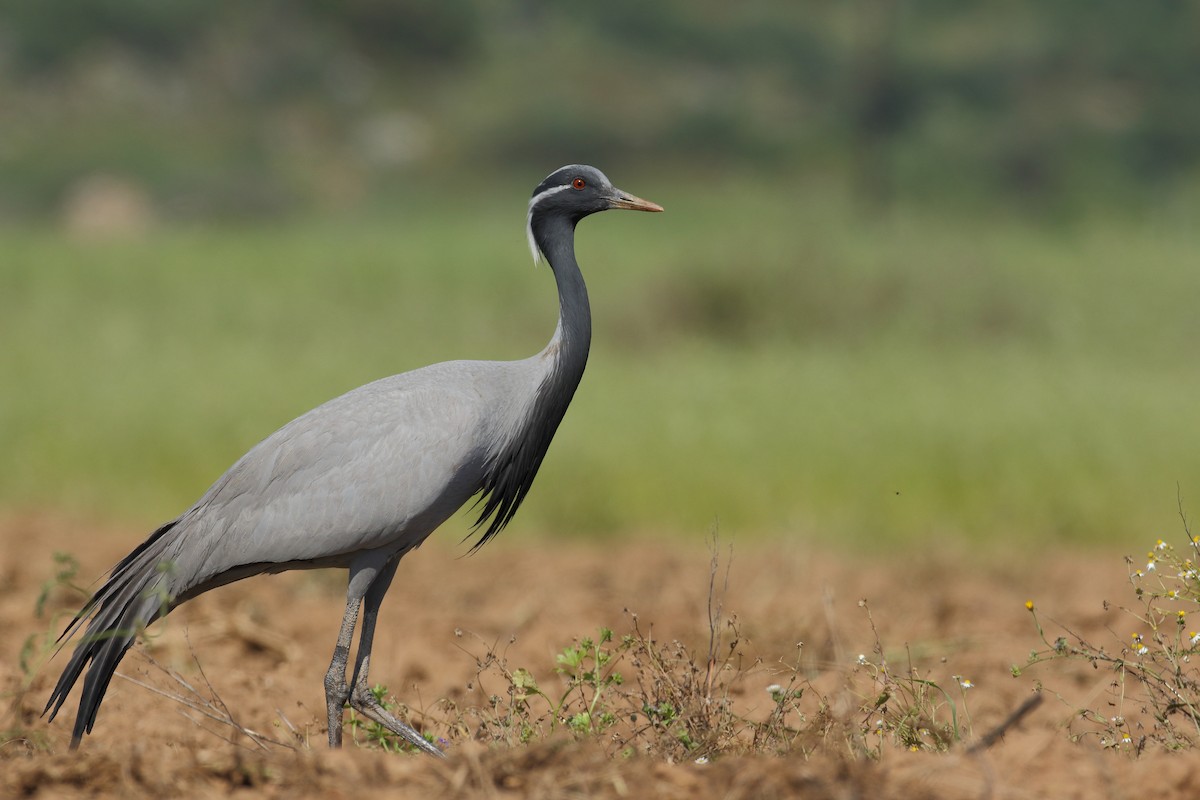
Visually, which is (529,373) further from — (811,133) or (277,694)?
(811,133)

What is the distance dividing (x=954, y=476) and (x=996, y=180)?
85.2ft

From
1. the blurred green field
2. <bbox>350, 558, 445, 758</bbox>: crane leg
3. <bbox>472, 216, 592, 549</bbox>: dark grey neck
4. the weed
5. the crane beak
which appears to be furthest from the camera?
the blurred green field

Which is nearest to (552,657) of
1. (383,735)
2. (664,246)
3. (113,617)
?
(383,735)

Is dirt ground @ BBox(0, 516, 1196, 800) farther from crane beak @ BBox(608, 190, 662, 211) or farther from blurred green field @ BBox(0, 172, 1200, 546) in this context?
crane beak @ BBox(608, 190, 662, 211)

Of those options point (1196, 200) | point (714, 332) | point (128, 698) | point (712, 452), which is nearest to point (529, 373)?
point (128, 698)

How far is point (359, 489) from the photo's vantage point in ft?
18.6

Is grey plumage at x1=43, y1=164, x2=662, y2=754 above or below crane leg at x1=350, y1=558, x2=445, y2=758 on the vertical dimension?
above

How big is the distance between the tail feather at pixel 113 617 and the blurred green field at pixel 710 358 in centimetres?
625

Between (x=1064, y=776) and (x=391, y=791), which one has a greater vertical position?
(x=391, y=791)

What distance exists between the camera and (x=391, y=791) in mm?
Result: 4125

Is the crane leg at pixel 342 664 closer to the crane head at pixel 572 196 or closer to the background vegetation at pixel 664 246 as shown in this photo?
the crane head at pixel 572 196

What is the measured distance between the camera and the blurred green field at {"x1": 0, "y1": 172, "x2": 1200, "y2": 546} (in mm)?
11953

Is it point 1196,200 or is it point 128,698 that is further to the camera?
point 1196,200

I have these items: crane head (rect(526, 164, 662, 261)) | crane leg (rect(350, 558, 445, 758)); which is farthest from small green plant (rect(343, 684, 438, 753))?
crane head (rect(526, 164, 662, 261))
